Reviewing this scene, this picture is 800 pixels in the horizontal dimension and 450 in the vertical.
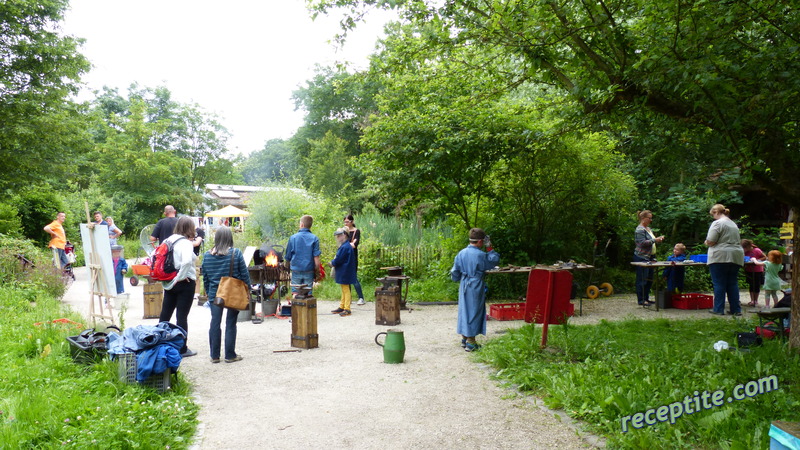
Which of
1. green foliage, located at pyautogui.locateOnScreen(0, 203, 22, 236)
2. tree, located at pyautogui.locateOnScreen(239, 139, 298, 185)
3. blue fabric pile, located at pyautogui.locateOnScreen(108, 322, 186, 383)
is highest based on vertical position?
tree, located at pyautogui.locateOnScreen(239, 139, 298, 185)

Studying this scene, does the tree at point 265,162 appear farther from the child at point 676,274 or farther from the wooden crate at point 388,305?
the wooden crate at point 388,305

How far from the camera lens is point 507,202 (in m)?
12.4

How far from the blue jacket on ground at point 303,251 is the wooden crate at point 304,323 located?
2001 mm

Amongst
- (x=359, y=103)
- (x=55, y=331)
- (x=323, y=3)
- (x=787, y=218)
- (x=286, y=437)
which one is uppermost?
(x=359, y=103)

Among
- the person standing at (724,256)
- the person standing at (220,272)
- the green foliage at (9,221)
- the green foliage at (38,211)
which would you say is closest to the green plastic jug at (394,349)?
the person standing at (220,272)

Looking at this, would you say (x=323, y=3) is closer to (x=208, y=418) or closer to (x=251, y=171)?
(x=208, y=418)

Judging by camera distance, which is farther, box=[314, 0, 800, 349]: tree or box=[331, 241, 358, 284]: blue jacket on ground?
box=[331, 241, 358, 284]: blue jacket on ground

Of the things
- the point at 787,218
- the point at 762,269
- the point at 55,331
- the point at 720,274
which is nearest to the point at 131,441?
the point at 55,331

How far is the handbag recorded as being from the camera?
21.7 ft

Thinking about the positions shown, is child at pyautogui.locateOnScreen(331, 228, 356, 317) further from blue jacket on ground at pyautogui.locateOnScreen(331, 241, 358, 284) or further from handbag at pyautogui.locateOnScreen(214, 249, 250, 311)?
handbag at pyautogui.locateOnScreen(214, 249, 250, 311)

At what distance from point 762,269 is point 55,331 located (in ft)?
38.9

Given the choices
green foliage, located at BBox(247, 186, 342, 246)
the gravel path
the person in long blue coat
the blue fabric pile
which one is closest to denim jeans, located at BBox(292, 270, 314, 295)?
the gravel path

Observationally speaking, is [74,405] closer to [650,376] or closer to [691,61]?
[650,376]

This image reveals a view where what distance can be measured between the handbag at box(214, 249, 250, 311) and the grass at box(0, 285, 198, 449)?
1.18m
